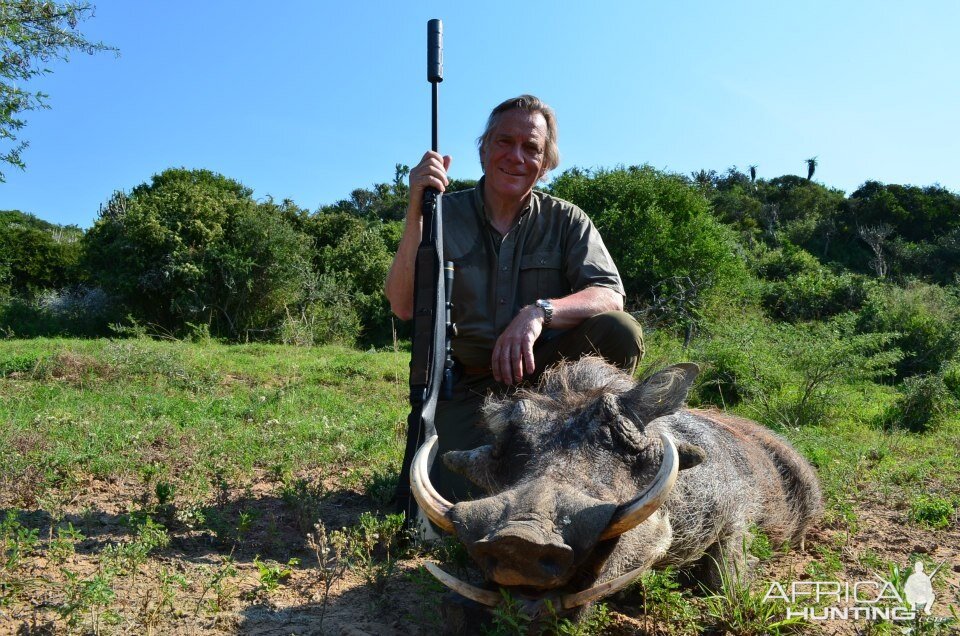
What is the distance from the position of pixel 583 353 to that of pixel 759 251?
2504 cm

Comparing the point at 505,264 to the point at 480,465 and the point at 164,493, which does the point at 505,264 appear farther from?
the point at 164,493

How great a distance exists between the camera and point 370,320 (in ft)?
62.1

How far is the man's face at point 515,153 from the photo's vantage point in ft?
11.8

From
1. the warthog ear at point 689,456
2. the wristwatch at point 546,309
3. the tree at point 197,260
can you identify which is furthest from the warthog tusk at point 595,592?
the tree at point 197,260

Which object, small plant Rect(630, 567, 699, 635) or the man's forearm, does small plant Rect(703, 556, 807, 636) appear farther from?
the man's forearm

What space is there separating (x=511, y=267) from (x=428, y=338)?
0.79m

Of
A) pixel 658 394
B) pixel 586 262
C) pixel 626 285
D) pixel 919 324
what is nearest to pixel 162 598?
pixel 658 394

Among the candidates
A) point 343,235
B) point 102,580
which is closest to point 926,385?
point 102,580

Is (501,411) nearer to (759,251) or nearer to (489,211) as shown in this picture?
(489,211)

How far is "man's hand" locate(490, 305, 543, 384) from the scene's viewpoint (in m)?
2.93

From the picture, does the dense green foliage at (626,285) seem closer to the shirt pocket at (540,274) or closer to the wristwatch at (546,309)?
the shirt pocket at (540,274)

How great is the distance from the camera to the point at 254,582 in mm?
2502

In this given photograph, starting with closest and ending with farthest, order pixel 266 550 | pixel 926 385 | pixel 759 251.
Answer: pixel 266 550 → pixel 926 385 → pixel 759 251

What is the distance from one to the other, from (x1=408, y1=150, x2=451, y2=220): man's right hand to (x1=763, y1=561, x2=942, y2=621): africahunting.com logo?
6.82 ft
